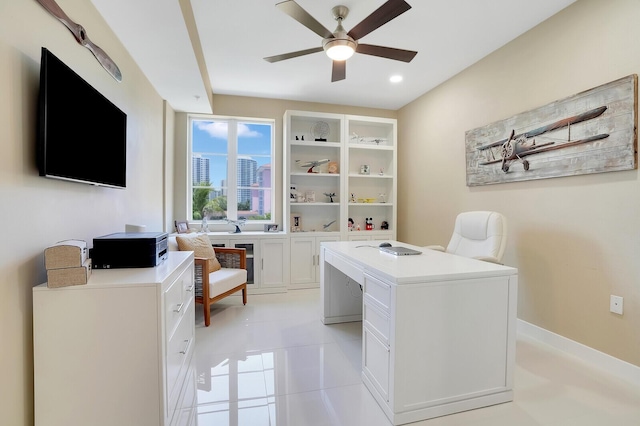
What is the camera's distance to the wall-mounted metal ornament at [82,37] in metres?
1.34

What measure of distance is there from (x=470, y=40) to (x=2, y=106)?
338 centimetres

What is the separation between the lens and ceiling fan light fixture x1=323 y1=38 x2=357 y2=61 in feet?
6.90

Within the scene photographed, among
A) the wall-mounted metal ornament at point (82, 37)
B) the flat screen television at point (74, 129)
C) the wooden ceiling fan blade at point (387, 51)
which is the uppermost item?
the wooden ceiling fan blade at point (387, 51)

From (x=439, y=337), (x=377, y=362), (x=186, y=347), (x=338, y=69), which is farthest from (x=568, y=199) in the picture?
(x=186, y=347)

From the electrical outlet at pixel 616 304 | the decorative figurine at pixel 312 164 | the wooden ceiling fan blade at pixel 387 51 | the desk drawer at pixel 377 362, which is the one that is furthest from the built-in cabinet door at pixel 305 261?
the electrical outlet at pixel 616 304

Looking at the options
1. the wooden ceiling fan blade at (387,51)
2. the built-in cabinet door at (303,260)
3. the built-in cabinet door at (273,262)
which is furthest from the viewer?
the built-in cabinet door at (303,260)

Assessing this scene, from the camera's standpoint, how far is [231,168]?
4.20 metres

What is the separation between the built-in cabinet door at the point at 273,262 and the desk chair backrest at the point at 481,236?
209 cm

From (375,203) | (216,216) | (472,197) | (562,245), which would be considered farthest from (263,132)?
(562,245)

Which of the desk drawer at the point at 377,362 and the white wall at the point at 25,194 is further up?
the white wall at the point at 25,194

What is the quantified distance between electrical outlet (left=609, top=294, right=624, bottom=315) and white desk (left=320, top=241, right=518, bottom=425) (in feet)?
3.29

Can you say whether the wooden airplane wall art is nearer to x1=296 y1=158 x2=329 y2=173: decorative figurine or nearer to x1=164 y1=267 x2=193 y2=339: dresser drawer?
x1=296 y1=158 x2=329 y2=173: decorative figurine

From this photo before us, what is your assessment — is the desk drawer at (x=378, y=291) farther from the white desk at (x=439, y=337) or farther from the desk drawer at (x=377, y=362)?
the desk drawer at (x=377, y=362)

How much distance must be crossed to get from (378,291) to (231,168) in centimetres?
324
